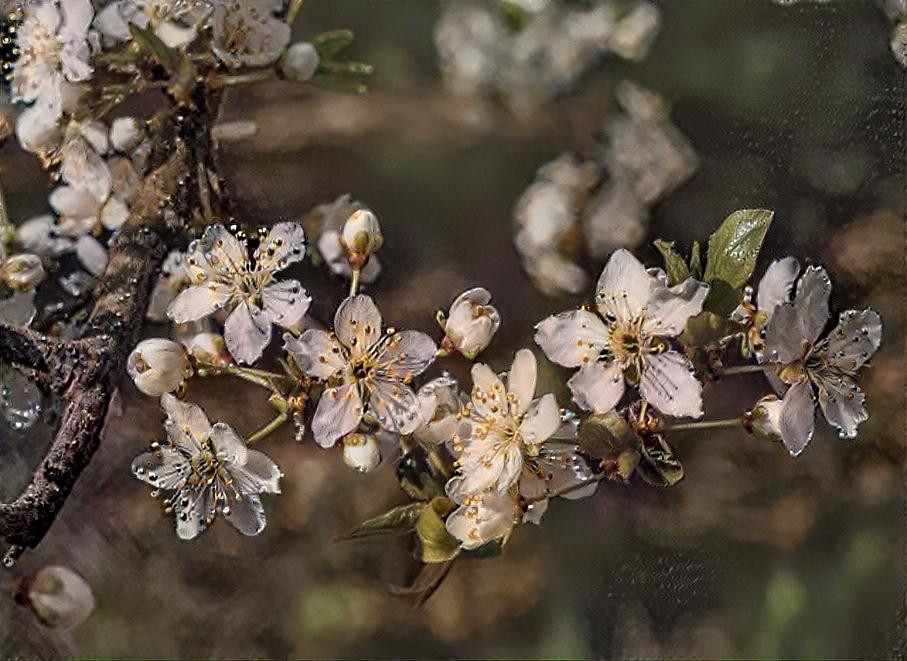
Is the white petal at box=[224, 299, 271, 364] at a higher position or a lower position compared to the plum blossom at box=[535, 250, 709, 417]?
lower

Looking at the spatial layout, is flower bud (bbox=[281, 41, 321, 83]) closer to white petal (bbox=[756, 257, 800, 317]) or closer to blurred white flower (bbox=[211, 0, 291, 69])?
blurred white flower (bbox=[211, 0, 291, 69])

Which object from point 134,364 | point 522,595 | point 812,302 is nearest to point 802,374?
point 812,302

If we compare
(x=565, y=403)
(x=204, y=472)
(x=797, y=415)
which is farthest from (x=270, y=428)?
(x=797, y=415)

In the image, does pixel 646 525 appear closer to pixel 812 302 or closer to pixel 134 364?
pixel 812 302

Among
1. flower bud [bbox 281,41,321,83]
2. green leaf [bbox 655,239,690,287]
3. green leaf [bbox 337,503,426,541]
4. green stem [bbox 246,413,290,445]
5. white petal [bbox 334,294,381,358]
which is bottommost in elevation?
green leaf [bbox 337,503,426,541]

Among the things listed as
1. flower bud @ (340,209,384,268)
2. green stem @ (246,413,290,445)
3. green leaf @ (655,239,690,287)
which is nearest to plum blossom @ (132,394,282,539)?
green stem @ (246,413,290,445)

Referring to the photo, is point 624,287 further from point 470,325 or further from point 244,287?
point 244,287
